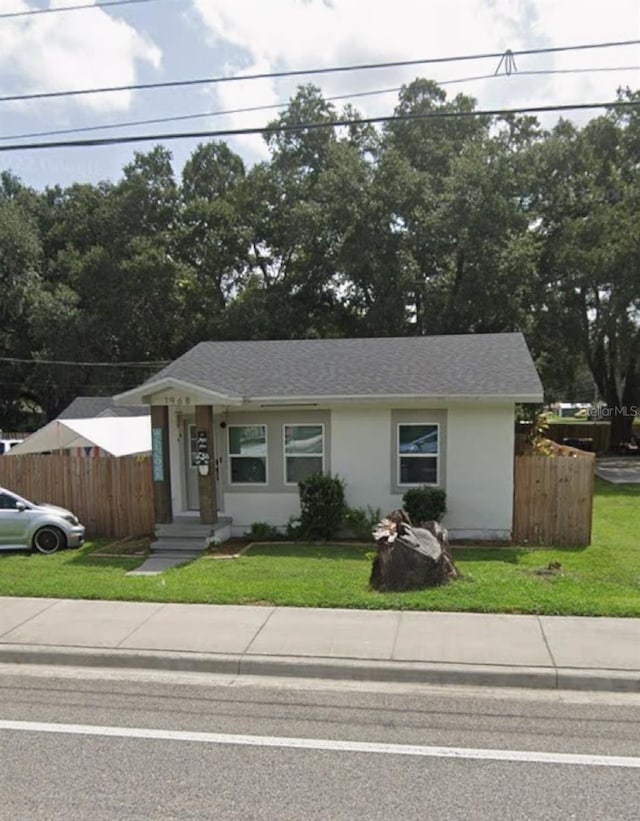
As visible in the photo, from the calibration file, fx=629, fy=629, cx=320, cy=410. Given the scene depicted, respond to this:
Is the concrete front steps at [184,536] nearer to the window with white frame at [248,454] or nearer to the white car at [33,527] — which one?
the window with white frame at [248,454]

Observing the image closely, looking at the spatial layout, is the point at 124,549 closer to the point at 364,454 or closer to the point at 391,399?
the point at 364,454

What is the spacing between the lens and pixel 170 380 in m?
12.1

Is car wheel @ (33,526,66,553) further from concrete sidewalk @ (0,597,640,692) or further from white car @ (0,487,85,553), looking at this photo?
concrete sidewalk @ (0,597,640,692)

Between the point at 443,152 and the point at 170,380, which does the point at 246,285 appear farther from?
the point at 170,380

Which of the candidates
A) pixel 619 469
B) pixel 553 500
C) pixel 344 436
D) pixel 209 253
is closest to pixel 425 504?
pixel 344 436

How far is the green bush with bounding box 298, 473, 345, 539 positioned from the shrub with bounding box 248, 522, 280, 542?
28.0 inches

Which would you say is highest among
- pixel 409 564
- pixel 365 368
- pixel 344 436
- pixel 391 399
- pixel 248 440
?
pixel 365 368

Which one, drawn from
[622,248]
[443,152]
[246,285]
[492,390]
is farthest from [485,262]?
[492,390]

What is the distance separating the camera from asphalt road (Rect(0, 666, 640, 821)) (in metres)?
3.80

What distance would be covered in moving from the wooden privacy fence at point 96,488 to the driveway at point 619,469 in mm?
17229

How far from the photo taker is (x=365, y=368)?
45.9 ft

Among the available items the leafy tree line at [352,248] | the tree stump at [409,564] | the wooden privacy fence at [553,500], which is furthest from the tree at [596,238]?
the tree stump at [409,564]

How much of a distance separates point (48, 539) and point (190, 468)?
3159mm

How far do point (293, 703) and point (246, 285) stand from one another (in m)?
32.7
